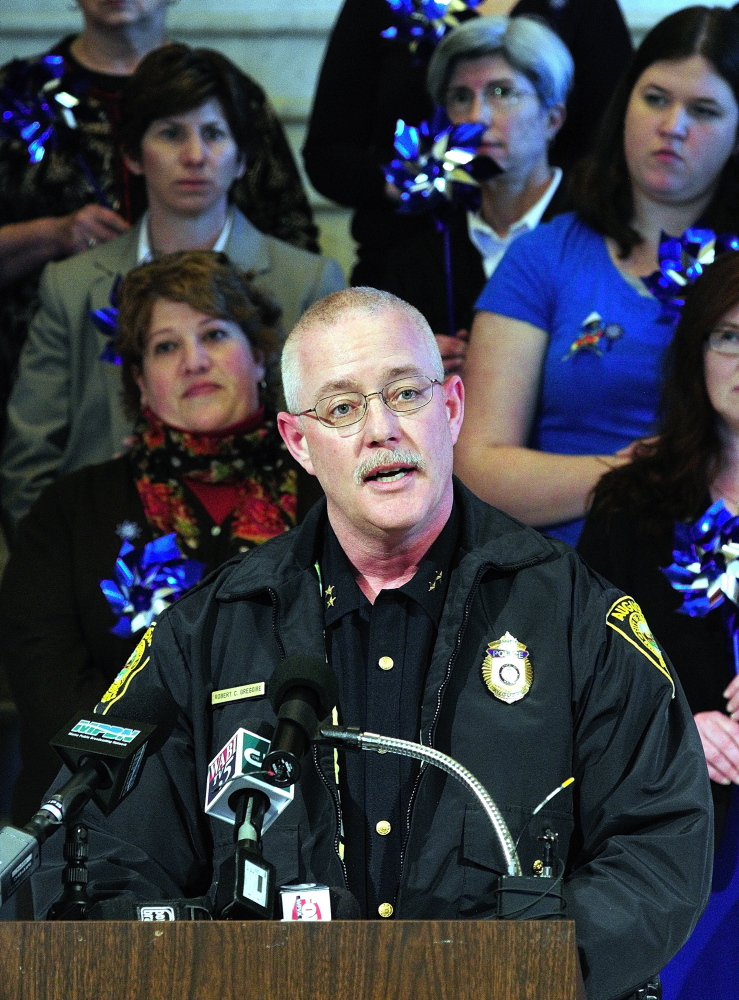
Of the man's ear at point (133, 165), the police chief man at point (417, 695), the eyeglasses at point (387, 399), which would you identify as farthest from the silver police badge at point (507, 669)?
the man's ear at point (133, 165)

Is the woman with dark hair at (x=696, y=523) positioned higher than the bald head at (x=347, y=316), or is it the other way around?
the bald head at (x=347, y=316)

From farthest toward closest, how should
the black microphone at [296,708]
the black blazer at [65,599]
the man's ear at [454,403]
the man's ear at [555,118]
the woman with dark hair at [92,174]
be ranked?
1. the woman with dark hair at [92,174]
2. the man's ear at [555,118]
3. the black blazer at [65,599]
4. the man's ear at [454,403]
5. the black microphone at [296,708]

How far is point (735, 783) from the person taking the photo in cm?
321

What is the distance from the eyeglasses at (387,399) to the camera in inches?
106

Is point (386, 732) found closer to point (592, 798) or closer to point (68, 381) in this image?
point (592, 798)

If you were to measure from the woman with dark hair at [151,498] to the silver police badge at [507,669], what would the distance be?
142 cm

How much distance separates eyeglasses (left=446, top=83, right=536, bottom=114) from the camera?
433 centimetres

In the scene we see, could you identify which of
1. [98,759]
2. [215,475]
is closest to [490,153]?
[215,475]

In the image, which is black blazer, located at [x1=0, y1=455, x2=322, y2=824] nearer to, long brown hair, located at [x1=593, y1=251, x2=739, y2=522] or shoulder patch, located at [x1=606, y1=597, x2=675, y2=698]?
long brown hair, located at [x1=593, y1=251, x2=739, y2=522]

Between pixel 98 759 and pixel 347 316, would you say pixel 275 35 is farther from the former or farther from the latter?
pixel 98 759

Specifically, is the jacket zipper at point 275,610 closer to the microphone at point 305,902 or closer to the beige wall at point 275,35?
the microphone at point 305,902

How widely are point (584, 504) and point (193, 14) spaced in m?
2.68

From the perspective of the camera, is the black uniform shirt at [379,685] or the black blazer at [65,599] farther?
the black blazer at [65,599]

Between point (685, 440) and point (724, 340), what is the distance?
24 centimetres
